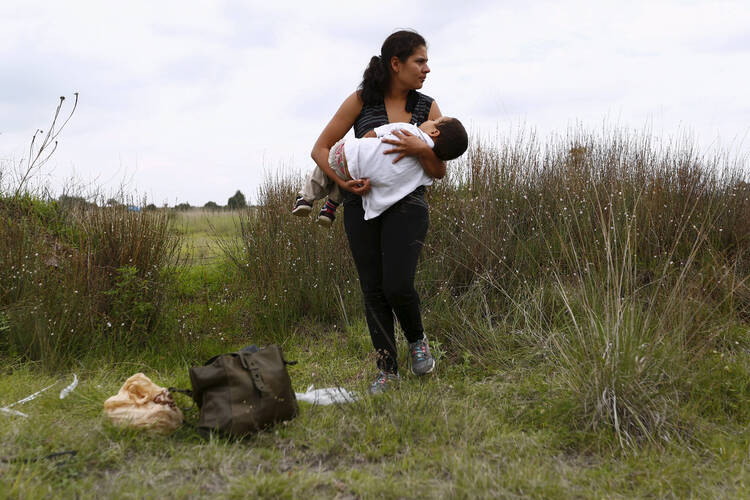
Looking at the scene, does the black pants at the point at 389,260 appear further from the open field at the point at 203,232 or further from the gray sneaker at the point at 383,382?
the open field at the point at 203,232

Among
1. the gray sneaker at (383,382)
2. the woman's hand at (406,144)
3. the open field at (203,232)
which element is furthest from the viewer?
the open field at (203,232)

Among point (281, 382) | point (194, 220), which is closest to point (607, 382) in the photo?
point (281, 382)

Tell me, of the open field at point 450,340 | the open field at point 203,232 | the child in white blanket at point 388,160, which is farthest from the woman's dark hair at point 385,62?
the open field at point 203,232

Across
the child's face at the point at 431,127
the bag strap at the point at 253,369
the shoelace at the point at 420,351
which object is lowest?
the shoelace at the point at 420,351

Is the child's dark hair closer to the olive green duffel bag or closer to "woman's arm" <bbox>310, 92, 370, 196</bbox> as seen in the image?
"woman's arm" <bbox>310, 92, 370, 196</bbox>

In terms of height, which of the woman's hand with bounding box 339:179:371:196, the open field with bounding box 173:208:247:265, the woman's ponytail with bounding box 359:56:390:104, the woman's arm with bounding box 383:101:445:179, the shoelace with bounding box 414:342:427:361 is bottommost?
the shoelace with bounding box 414:342:427:361

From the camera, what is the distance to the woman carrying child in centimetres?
309

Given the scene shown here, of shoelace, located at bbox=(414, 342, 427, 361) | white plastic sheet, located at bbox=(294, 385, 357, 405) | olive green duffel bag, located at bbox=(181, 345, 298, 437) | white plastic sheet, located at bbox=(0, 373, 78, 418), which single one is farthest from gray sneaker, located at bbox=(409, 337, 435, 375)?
white plastic sheet, located at bbox=(0, 373, 78, 418)

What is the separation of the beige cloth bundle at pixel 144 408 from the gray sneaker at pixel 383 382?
107cm

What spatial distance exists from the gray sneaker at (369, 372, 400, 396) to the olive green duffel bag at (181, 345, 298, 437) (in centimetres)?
56

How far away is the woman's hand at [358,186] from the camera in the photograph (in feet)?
10.1

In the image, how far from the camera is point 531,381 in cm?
353

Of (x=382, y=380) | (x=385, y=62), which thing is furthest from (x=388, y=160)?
(x=382, y=380)

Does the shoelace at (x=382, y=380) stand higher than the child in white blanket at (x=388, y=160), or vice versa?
the child in white blanket at (x=388, y=160)
